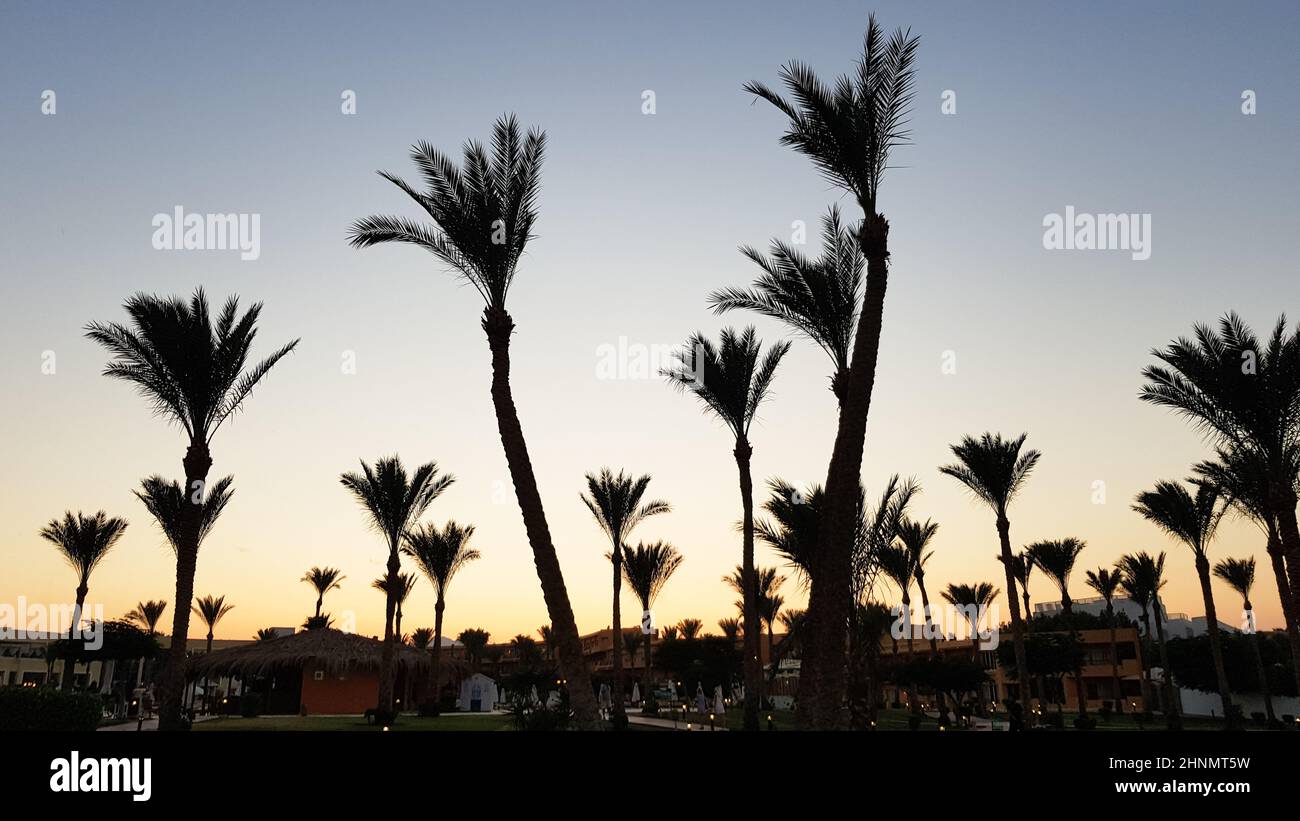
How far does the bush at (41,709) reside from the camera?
56.0 ft

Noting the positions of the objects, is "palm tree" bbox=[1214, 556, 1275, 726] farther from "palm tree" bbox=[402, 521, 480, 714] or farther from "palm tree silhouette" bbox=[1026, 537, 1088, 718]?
"palm tree" bbox=[402, 521, 480, 714]

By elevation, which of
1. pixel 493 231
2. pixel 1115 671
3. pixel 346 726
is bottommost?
pixel 1115 671

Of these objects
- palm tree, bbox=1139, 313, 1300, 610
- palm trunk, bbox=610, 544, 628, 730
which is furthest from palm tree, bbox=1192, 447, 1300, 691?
palm trunk, bbox=610, 544, 628, 730

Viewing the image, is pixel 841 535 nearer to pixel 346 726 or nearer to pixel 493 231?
→ pixel 493 231

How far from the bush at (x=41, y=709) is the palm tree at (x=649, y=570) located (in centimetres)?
2467

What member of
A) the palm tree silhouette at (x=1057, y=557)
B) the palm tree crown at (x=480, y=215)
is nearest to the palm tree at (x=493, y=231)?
the palm tree crown at (x=480, y=215)

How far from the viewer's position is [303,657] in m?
36.8

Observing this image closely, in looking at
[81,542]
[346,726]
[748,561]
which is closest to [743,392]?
[748,561]

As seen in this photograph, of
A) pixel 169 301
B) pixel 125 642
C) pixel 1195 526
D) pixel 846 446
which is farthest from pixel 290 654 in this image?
pixel 1195 526

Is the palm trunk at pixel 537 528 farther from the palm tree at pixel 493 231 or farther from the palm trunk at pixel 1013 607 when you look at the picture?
the palm trunk at pixel 1013 607

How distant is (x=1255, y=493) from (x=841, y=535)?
1665 cm

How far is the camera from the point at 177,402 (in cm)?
2034

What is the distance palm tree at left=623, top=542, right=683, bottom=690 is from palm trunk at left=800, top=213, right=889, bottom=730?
2656 centimetres
